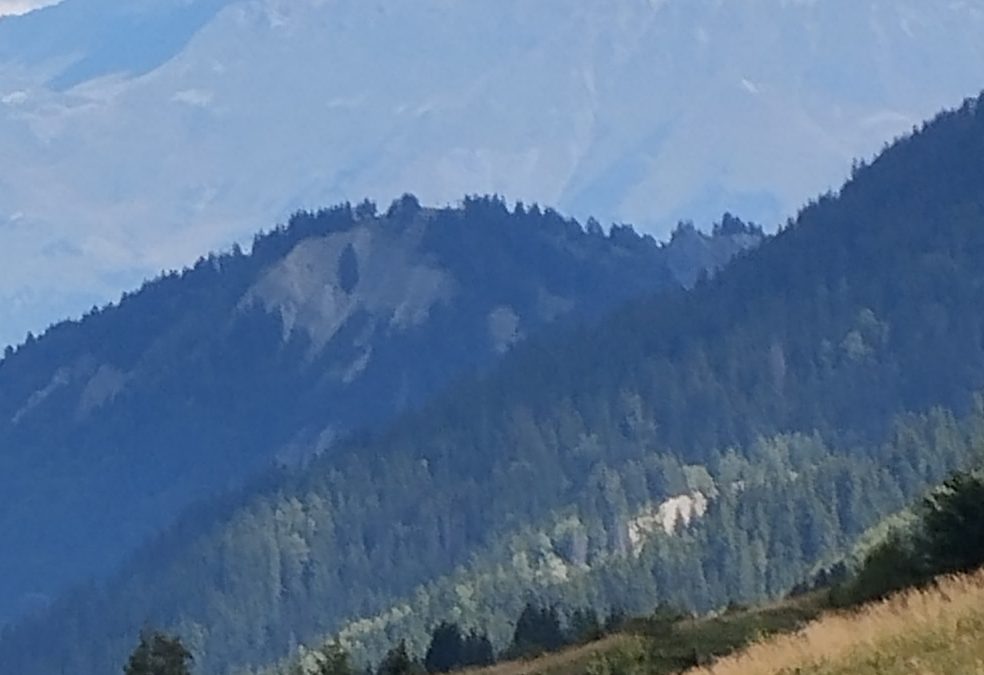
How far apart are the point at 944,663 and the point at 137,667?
47.4 m

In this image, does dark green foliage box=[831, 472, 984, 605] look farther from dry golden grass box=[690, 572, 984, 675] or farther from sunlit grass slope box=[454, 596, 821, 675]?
dry golden grass box=[690, 572, 984, 675]

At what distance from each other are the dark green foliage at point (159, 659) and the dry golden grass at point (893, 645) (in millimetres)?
39102

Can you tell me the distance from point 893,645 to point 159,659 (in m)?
45.6

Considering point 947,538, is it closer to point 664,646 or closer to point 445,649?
point 664,646

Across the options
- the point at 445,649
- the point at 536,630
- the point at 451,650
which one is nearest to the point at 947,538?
the point at 451,650

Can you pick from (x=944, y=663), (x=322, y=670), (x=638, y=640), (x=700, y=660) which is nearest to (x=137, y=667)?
(x=322, y=670)

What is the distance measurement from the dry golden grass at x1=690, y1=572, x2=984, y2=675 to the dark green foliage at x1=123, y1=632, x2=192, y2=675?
39102 millimetres

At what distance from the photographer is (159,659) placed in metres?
→ 67.1

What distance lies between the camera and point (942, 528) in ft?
130

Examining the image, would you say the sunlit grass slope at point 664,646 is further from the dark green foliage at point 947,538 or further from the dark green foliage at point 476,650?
the dark green foliage at point 476,650

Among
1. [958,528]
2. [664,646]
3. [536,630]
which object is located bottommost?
[664,646]

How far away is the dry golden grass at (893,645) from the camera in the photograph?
22.6m

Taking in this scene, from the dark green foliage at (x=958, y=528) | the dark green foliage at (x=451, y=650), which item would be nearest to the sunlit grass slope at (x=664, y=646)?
the dark green foliage at (x=958, y=528)

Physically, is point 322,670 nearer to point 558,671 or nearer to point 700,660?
point 558,671
